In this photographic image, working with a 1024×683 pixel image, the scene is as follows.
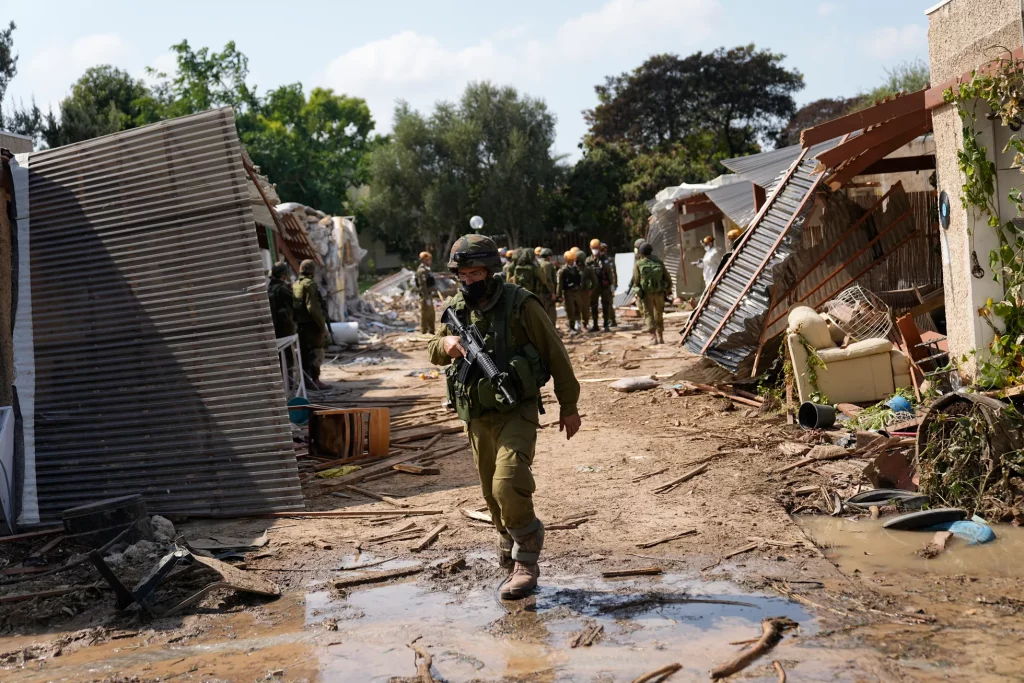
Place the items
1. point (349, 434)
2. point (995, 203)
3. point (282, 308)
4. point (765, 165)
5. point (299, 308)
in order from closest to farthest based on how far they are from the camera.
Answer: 1. point (995, 203)
2. point (349, 434)
3. point (282, 308)
4. point (299, 308)
5. point (765, 165)

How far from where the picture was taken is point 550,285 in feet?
56.5

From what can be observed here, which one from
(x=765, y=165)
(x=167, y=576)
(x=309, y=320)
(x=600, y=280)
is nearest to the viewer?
(x=167, y=576)

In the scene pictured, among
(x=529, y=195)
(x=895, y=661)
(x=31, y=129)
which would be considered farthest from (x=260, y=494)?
(x=529, y=195)

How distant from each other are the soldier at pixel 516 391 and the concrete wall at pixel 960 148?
413 cm

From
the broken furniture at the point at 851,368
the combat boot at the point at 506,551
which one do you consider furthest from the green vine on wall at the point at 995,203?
the combat boot at the point at 506,551

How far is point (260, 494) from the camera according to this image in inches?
261

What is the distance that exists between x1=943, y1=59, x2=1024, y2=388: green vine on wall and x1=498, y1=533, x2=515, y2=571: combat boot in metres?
3.70

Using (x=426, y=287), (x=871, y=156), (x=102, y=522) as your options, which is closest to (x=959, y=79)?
(x=871, y=156)

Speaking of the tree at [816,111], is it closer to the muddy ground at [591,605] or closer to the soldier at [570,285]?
the soldier at [570,285]

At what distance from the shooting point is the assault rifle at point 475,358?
15.5 feet

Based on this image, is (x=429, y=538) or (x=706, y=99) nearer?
(x=429, y=538)

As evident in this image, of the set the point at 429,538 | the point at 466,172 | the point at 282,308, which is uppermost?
the point at 466,172

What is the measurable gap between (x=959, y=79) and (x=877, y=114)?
1.17 meters

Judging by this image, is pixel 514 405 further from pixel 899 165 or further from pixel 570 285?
pixel 570 285
